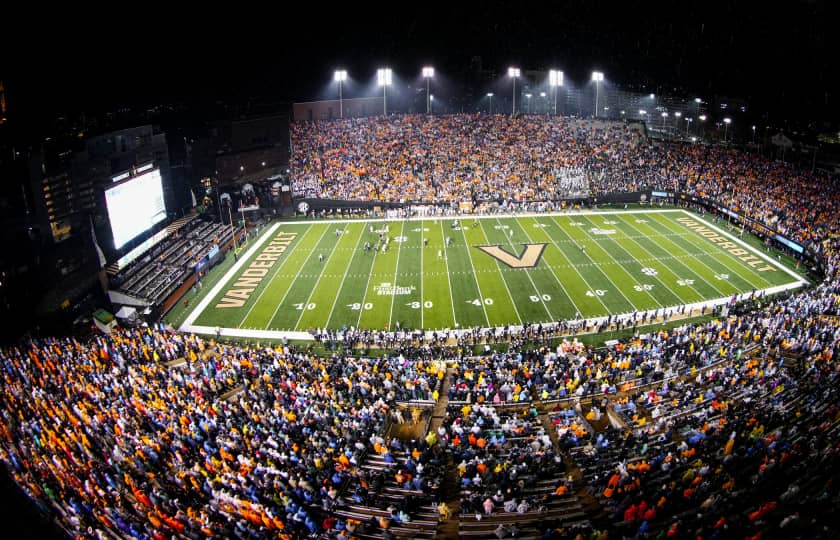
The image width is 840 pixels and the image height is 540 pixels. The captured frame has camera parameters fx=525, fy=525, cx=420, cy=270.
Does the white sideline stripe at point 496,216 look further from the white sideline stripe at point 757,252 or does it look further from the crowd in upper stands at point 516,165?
the white sideline stripe at point 757,252

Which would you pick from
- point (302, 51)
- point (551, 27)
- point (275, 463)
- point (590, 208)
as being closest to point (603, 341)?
point (275, 463)

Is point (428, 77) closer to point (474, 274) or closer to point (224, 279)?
point (474, 274)

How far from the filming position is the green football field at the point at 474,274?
30.1m

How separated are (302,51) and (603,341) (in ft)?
179

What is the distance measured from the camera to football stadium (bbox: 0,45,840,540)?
44.1ft

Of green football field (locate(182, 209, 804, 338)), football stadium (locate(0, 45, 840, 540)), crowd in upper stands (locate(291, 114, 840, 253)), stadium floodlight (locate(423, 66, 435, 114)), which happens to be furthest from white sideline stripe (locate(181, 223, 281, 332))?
stadium floodlight (locate(423, 66, 435, 114))

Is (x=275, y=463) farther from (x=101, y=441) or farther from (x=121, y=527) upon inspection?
(x=101, y=441)

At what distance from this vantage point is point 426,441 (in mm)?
15953

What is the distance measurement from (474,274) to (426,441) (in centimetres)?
2018

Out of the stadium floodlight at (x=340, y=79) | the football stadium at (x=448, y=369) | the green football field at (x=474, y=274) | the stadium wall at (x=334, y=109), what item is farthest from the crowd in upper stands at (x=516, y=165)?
the green football field at (x=474, y=274)

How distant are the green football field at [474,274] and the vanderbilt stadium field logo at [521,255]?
0.08 metres

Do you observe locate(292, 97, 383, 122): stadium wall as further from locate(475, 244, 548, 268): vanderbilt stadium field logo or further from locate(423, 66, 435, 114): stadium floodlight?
locate(475, 244, 548, 268): vanderbilt stadium field logo

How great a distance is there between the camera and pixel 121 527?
43.9 ft

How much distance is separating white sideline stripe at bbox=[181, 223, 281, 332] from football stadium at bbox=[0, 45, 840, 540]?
26 centimetres
